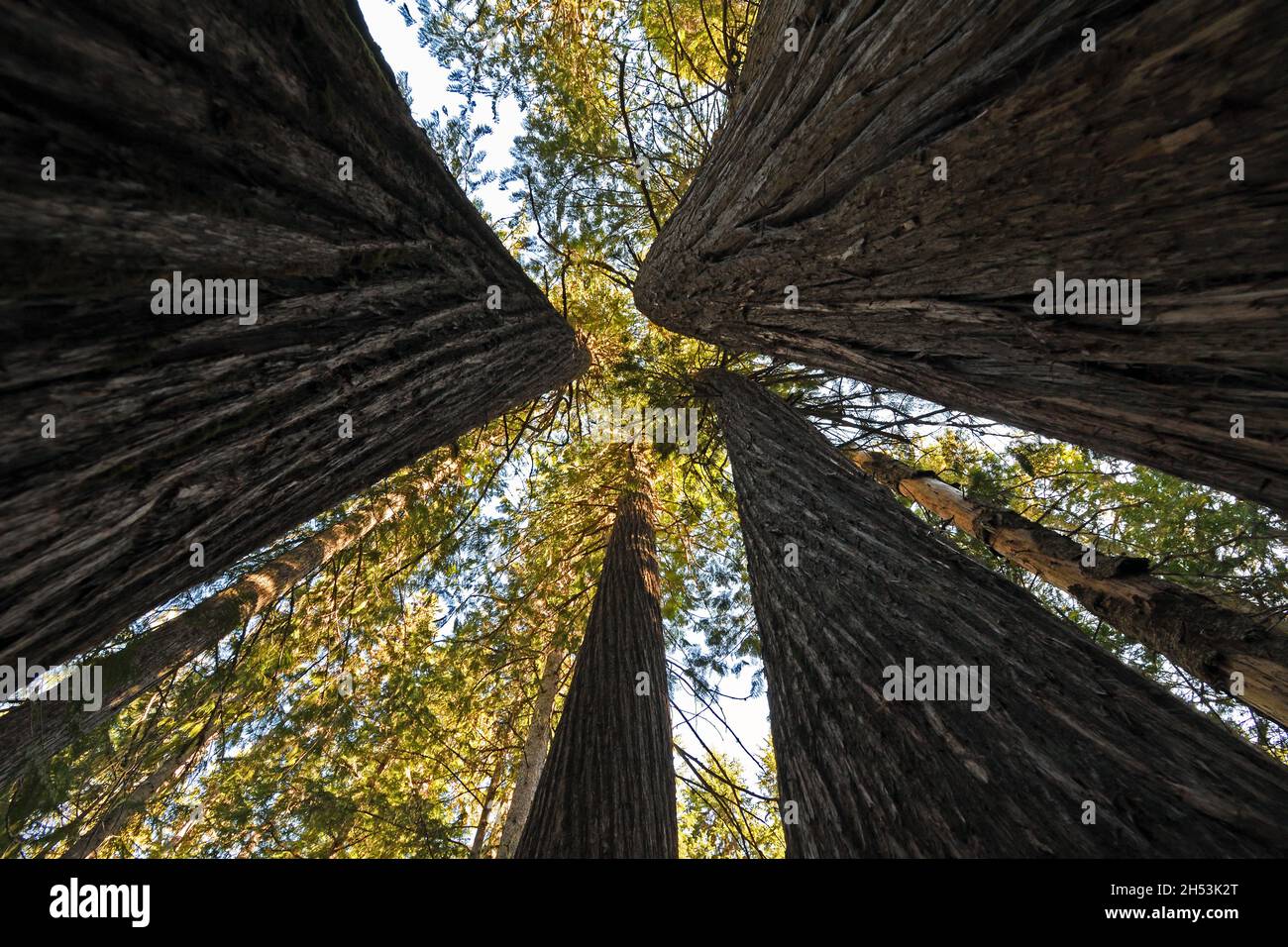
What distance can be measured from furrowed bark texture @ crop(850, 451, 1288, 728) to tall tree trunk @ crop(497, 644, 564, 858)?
14.5ft

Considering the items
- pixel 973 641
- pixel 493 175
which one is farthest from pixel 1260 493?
pixel 493 175

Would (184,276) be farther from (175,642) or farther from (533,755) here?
(533,755)

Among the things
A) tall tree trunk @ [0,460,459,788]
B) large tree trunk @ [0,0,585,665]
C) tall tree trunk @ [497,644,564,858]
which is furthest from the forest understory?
tall tree trunk @ [497,644,564,858]

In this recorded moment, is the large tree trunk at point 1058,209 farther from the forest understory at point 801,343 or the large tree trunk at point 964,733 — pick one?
the large tree trunk at point 964,733

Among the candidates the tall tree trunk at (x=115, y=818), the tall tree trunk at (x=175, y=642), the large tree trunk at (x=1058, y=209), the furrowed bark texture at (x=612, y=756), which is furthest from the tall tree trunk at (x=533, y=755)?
the large tree trunk at (x=1058, y=209)

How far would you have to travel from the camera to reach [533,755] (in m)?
5.88

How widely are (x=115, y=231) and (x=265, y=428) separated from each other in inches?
19.9

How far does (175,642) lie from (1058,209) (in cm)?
659

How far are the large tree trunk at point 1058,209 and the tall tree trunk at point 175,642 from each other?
3.51 meters

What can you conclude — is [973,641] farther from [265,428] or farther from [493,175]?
[493,175]

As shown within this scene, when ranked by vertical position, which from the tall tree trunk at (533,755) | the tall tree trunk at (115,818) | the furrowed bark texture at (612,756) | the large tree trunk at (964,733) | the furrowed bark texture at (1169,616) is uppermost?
the large tree trunk at (964,733)

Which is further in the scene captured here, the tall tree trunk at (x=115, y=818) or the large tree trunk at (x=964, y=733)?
the tall tree trunk at (x=115, y=818)

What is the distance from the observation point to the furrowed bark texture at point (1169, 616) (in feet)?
8.71

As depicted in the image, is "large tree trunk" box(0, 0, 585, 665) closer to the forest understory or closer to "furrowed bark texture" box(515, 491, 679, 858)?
the forest understory
